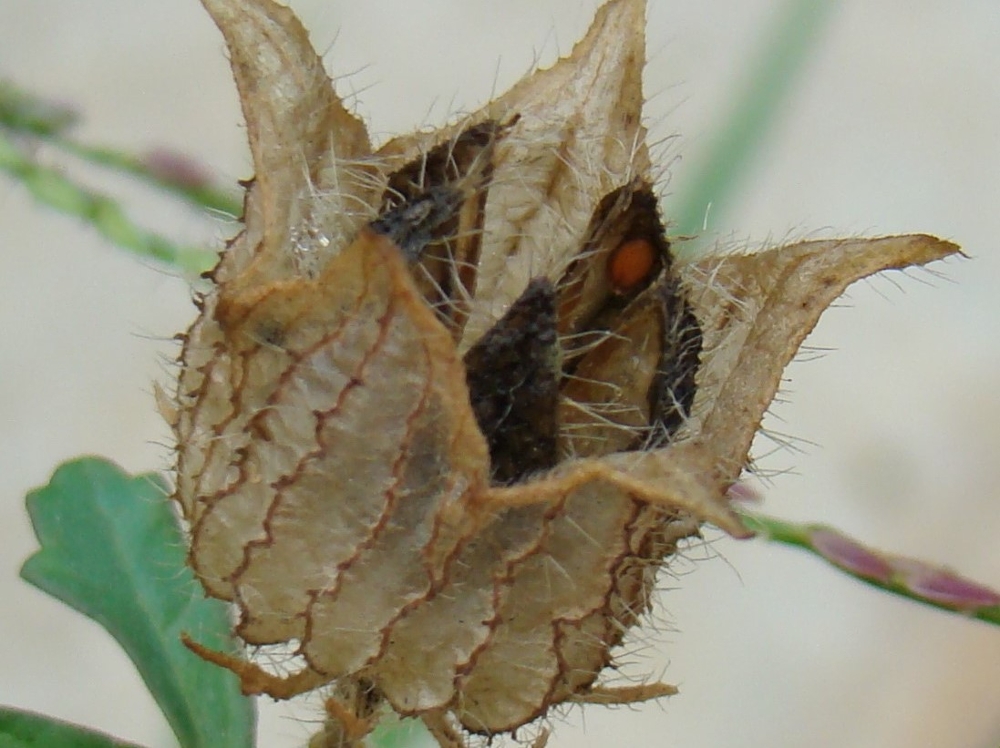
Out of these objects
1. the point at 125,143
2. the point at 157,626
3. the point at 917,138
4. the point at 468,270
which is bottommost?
Result: the point at 157,626

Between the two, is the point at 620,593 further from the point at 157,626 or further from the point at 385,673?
the point at 157,626

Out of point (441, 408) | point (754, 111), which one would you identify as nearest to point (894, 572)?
point (441, 408)

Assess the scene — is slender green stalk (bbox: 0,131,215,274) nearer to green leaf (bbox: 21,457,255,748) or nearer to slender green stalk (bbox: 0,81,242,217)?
slender green stalk (bbox: 0,81,242,217)

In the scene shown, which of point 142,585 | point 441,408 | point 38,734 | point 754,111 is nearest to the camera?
point 441,408

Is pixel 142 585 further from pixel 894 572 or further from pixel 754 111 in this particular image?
pixel 754 111

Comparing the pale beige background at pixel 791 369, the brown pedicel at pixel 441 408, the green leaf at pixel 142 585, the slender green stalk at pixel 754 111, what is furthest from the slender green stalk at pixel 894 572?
the pale beige background at pixel 791 369

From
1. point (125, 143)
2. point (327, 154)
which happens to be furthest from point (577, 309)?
point (125, 143)

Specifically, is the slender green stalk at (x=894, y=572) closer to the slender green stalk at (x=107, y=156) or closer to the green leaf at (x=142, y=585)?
the green leaf at (x=142, y=585)

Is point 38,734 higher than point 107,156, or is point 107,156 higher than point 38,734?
point 107,156
